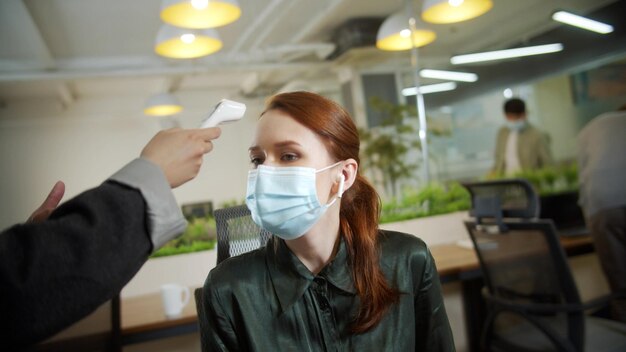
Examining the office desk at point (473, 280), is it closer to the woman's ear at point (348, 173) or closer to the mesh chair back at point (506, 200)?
the mesh chair back at point (506, 200)

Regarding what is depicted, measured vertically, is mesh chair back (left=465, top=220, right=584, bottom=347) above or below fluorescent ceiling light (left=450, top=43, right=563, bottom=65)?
below

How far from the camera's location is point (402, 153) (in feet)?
14.7

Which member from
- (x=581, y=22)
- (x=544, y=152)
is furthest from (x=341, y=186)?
(x=581, y=22)

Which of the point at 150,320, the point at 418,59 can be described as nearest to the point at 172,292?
the point at 150,320

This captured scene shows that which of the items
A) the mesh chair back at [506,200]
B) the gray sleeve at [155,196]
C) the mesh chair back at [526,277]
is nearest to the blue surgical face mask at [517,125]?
the mesh chair back at [506,200]

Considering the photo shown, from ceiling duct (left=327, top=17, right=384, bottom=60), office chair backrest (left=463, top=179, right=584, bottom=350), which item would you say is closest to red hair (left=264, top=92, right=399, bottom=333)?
office chair backrest (left=463, top=179, right=584, bottom=350)

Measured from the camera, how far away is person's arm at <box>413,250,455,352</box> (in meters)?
1.08

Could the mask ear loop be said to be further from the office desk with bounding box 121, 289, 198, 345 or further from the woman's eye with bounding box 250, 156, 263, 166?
the office desk with bounding box 121, 289, 198, 345

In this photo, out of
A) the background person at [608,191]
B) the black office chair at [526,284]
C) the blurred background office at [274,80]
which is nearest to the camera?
the blurred background office at [274,80]

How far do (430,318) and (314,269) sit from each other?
0.30m

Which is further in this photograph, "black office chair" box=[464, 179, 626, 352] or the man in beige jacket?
the man in beige jacket

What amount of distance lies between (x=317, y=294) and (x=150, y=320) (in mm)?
950

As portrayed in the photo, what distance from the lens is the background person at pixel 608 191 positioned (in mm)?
2367

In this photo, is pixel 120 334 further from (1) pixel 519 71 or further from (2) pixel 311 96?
(1) pixel 519 71
